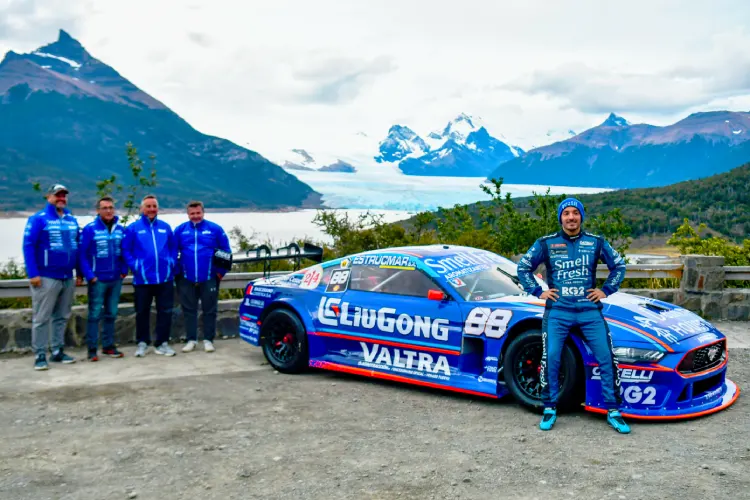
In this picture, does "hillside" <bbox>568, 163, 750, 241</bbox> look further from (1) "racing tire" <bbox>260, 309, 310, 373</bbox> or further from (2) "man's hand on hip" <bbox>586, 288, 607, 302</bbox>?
(2) "man's hand on hip" <bbox>586, 288, 607, 302</bbox>

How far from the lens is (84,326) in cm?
978

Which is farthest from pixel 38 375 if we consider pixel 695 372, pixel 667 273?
pixel 667 273

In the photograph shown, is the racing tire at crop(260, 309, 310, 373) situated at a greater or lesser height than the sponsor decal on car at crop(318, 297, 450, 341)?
lesser

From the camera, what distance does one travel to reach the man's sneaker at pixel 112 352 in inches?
360

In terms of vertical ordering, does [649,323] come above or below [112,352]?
above

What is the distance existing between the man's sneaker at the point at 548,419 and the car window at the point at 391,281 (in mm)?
1700

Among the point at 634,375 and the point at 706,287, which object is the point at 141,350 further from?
the point at 706,287

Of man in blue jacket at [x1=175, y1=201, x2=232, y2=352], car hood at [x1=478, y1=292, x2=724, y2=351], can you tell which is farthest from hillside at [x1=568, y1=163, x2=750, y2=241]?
car hood at [x1=478, y1=292, x2=724, y2=351]

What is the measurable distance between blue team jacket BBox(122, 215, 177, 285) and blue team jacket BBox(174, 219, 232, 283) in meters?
0.22

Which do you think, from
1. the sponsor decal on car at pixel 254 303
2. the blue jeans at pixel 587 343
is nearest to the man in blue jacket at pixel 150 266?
the sponsor decal on car at pixel 254 303

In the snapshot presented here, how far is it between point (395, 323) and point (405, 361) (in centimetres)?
39

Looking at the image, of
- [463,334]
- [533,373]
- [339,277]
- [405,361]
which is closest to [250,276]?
[339,277]

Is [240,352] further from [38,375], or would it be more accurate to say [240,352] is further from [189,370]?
[38,375]

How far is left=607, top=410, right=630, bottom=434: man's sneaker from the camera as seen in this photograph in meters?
5.72
